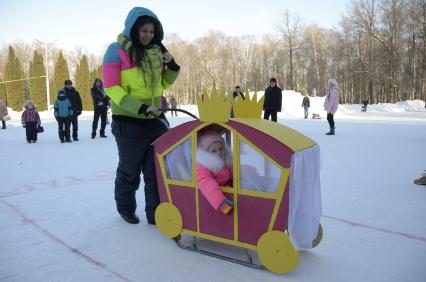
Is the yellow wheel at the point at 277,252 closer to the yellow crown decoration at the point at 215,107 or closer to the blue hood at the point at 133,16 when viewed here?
the yellow crown decoration at the point at 215,107

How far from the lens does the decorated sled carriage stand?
197 centimetres

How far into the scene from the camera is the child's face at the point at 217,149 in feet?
7.60

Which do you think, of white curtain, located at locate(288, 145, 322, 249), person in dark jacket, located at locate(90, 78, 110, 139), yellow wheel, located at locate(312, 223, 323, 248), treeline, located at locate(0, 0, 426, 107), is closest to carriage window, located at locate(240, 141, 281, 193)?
white curtain, located at locate(288, 145, 322, 249)

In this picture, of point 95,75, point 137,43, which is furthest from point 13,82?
point 137,43

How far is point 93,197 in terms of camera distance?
3756mm

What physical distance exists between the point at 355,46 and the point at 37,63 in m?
35.1

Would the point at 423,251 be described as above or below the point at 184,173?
below

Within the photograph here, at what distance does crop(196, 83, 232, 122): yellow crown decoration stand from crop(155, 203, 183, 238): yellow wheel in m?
0.70

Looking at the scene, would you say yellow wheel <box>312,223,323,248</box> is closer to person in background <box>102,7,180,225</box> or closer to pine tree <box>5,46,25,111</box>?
person in background <box>102,7,180,225</box>

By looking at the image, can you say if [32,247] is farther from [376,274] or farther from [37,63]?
[37,63]

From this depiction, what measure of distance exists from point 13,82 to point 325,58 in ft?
123

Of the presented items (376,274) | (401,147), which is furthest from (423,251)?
(401,147)

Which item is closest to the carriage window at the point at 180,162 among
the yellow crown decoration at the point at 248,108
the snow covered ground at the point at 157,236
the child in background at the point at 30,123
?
the yellow crown decoration at the point at 248,108

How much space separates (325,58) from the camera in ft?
158
